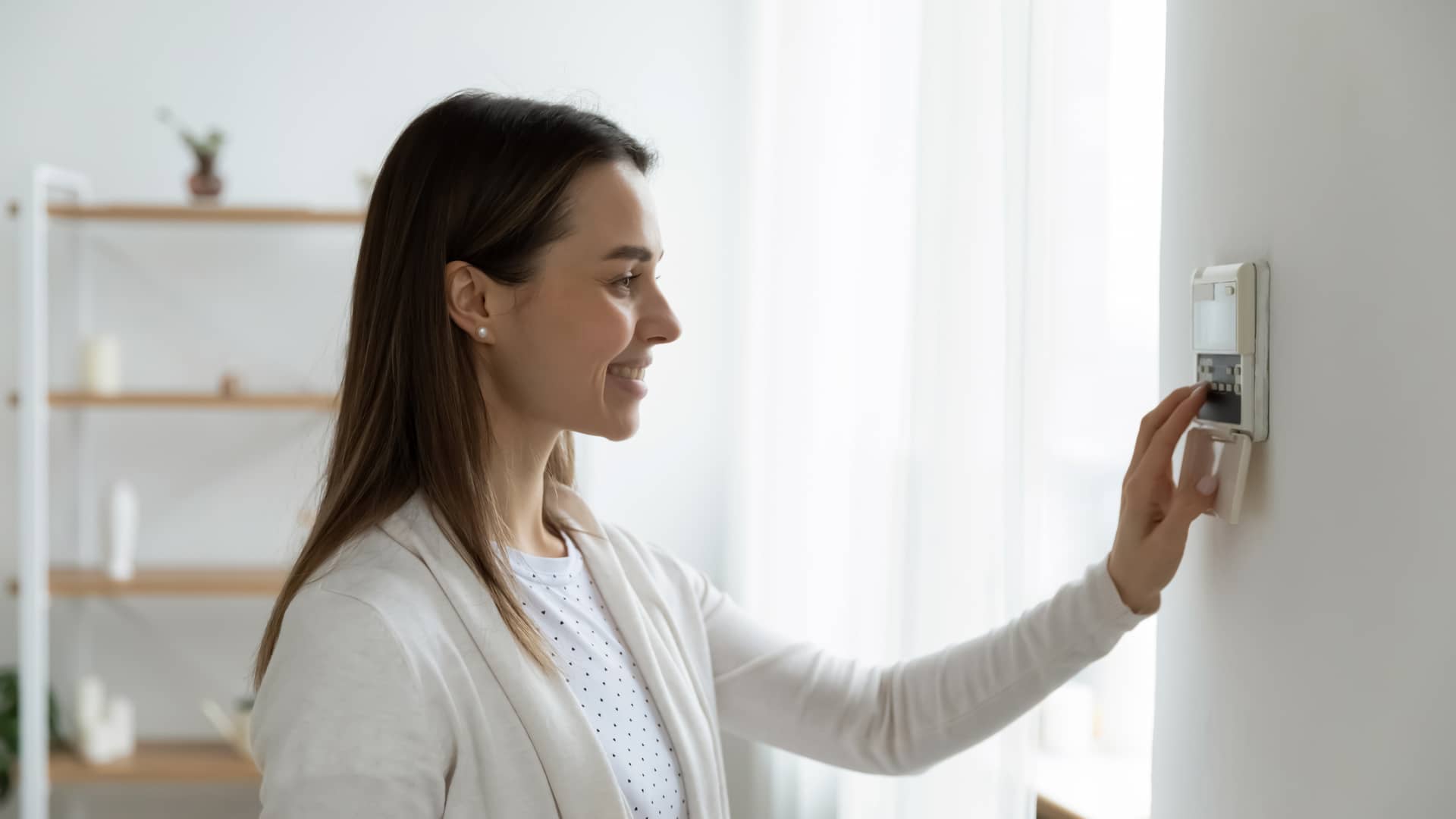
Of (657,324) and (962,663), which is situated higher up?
(657,324)

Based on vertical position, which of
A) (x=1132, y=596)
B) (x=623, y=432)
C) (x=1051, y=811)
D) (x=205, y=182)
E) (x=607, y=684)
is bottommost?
(x=1051, y=811)

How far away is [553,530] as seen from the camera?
1211 mm

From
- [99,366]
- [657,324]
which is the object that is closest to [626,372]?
[657,324]

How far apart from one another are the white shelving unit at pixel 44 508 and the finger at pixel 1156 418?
6.85 feet

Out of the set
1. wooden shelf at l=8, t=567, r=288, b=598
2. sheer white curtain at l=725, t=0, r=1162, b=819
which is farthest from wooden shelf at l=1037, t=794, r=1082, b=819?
wooden shelf at l=8, t=567, r=288, b=598

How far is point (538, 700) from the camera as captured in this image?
0.94 meters

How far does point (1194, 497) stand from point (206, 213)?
2.39 metres

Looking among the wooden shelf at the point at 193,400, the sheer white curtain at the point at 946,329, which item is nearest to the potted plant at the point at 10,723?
the wooden shelf at the point at 193,400

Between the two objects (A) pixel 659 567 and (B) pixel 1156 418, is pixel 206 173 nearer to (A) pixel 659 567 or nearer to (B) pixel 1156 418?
(A) pixel 659 567

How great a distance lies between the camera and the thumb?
2.86ft

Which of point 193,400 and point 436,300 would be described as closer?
point 436,300

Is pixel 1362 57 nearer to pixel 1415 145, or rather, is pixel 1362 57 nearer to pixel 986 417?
pixel 1415 145

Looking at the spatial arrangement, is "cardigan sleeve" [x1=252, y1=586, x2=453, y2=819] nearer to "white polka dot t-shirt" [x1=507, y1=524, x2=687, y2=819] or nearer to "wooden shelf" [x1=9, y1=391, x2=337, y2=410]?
"white polka dot t-shirt" [x1=507, y1=524, x2=687, y2=819]

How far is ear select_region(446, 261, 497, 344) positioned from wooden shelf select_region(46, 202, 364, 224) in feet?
5.58
